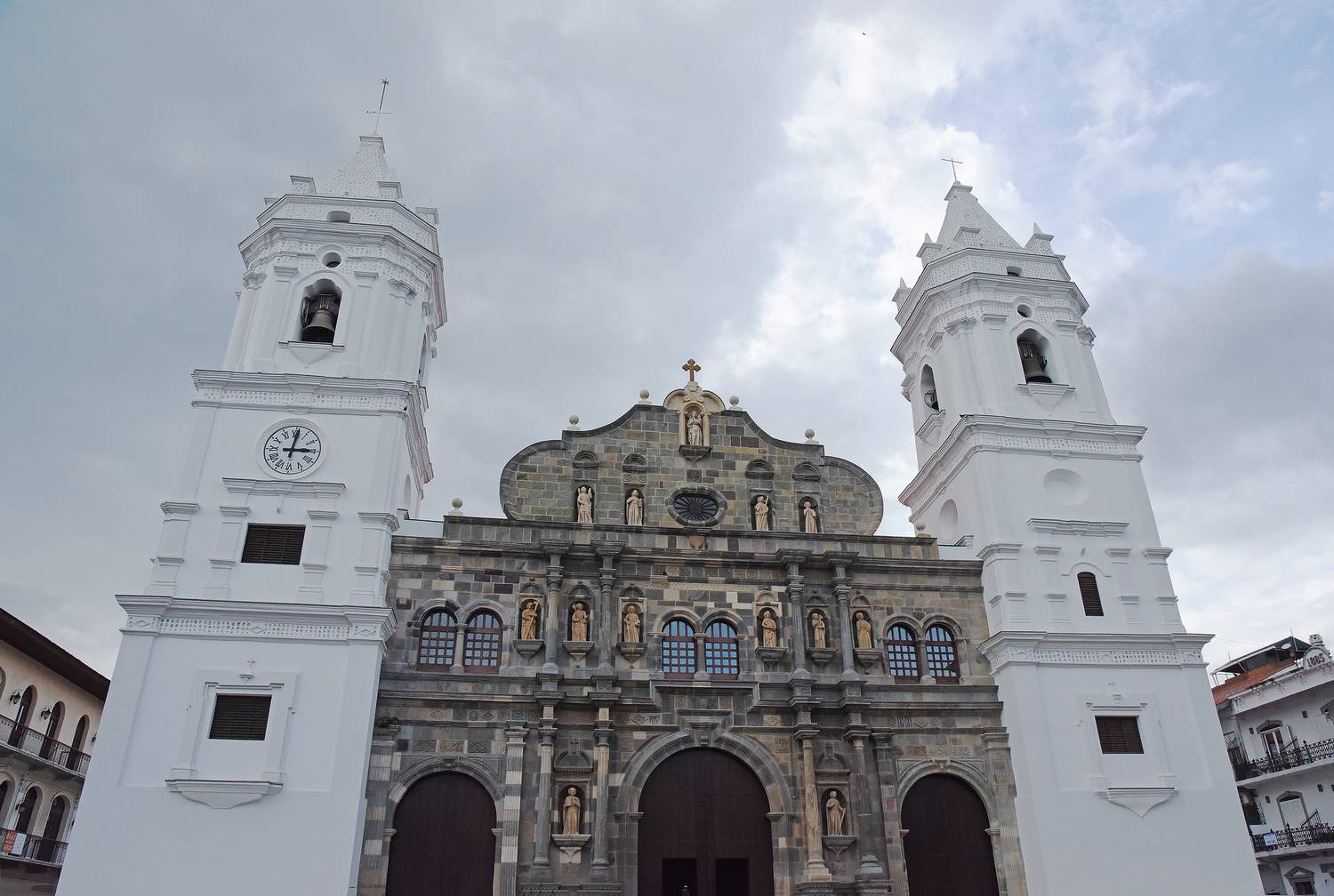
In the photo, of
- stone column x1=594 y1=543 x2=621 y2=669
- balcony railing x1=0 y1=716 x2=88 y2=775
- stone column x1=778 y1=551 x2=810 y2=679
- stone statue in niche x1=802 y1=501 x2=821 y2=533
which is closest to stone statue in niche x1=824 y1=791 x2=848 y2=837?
stone column x1=778 y1=551 x2=810 y2=679

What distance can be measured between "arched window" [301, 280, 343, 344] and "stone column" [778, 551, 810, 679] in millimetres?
13922

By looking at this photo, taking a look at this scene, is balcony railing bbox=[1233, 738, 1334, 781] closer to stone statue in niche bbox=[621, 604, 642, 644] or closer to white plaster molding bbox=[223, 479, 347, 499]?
stone statue in niche bbox=[621, 604, 642, 644]

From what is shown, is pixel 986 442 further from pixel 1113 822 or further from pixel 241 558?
pixel 241 558

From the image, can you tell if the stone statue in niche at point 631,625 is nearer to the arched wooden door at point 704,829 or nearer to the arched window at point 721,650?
the arched window at point 721,650

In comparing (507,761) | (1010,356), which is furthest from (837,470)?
(507,761)

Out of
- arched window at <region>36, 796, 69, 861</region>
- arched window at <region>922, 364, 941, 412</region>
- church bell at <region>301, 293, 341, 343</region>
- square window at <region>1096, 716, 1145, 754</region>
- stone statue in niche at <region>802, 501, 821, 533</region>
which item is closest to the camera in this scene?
square window at <region>1096, 716, 1145, 754</region>

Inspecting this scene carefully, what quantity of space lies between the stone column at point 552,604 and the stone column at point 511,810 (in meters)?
1.77

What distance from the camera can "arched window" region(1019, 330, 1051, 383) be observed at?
2884 cm

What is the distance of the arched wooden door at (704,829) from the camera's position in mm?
22094

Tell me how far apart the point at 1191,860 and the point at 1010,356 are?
1407cm

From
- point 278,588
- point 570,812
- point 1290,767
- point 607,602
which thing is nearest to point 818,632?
point 607,602

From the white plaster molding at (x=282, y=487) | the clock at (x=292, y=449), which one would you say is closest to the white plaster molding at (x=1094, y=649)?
the white plaster molding at (x=282, y=487)

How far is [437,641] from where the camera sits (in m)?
23.4

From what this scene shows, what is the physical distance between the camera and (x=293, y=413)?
24734 millimetres
